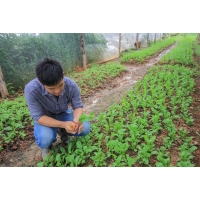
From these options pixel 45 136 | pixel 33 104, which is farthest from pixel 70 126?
pixel 33 104

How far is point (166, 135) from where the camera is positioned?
7.63ft

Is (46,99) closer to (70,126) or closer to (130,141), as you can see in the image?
(70,126)

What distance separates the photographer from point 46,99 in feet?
6.48

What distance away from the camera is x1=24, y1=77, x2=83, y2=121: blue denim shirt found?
1.89 m

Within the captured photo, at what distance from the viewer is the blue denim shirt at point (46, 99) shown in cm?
189

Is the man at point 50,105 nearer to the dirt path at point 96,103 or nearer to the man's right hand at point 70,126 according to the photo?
the man's right hand at point 70,126

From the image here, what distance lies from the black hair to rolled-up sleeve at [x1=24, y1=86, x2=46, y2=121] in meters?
0.35

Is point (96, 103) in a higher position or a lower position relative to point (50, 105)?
lower

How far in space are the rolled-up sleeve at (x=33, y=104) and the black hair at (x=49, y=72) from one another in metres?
0.35

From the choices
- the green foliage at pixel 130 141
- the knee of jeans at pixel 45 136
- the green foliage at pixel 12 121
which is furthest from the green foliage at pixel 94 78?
the knee of jeans at pixel 45 136

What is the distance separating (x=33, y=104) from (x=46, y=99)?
0.51 feet

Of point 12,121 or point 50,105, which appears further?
point 12,121

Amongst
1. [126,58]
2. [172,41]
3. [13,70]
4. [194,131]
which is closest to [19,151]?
[194,131]
